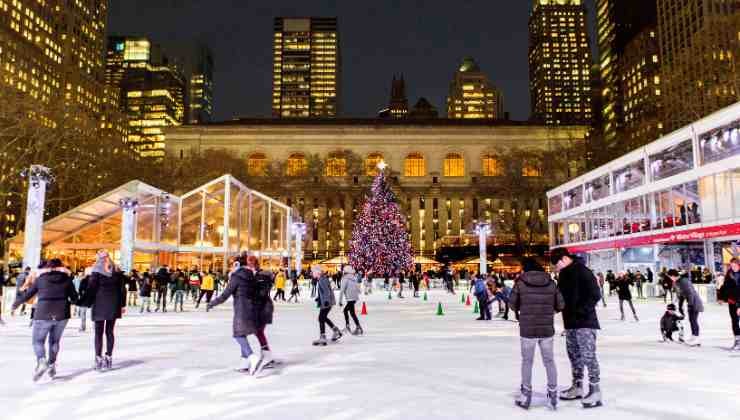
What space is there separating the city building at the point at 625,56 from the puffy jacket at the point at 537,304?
11438 centimetres

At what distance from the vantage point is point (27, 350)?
996cm

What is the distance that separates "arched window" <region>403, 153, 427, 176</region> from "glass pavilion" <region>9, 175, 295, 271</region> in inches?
1941

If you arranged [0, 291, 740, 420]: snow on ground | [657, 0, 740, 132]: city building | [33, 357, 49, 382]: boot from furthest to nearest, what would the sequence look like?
[657, 0, 740, 132]: city building
[33, 357, 49, 382]: boot
[0, 291, 740, 420]: snow on ground

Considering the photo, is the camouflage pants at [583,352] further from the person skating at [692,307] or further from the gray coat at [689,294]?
the gray coat at [689,294]

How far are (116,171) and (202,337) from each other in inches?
1699

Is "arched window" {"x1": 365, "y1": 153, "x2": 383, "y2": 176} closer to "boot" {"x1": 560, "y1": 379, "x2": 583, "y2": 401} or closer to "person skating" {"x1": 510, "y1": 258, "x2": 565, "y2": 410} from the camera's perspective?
"boot" {"x1": 560, "y1": 379, "x2": 583, "y2": 401}

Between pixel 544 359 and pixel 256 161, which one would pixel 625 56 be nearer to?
pixel 256 161

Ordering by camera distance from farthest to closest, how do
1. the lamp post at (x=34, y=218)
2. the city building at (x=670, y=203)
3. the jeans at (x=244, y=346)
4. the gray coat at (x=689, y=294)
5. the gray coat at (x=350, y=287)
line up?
the city building at (x=670, y=203) → the lamp post at (x=34, y=218) → the gray coat at (x=350, y=287) → the gray coat at (x=689, y=294) → the jeans at (x=244, y=346)

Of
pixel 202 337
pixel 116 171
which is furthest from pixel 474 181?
pixel 202 337

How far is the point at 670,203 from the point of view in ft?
99.0

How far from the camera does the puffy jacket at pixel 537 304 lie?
18.8 feet

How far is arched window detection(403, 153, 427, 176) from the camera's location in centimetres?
8894

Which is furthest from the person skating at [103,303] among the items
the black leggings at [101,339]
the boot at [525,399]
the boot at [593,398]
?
the boot at [593,398]

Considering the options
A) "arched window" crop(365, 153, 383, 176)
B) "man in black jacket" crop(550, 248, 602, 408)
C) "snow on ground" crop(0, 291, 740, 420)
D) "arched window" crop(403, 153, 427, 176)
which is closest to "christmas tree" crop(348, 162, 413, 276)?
"snow on ground" crop(0, 291, 740, 420)
